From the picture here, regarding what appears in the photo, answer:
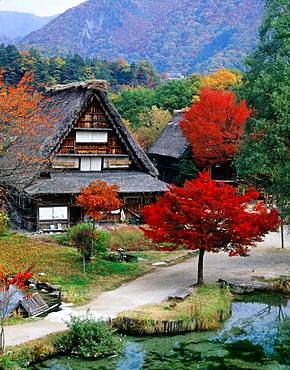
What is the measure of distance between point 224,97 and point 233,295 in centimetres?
2194

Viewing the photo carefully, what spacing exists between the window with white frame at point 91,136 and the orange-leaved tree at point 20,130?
180cm

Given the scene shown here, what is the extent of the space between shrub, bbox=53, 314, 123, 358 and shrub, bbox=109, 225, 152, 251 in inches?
478

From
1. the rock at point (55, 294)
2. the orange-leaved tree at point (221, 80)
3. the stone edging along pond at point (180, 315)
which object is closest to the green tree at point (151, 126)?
the orange-leaved tree at point (221, 80)

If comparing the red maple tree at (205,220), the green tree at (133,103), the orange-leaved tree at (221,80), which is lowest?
the red maple tree at (205,220)

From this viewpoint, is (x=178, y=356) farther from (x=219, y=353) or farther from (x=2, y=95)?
(x=2, y=95)

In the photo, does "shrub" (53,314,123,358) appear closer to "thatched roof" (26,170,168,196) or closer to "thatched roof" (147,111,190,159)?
"thatched roof" (26,170,168,196)

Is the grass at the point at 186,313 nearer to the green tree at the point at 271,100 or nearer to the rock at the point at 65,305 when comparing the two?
the rock at the point at 65,305

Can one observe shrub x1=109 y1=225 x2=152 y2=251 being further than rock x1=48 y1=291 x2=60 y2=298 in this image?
Yes

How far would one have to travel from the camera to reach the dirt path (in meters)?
18.8

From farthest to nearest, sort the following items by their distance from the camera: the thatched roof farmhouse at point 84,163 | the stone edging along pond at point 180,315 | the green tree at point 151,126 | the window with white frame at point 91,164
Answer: the green tree at point 151,126 < the window with white frame at point 91,164 < the thatched roof farmhouse at point 84,163 < the stone edging along pond at point 180,315

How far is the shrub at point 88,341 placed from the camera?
57.6 ft

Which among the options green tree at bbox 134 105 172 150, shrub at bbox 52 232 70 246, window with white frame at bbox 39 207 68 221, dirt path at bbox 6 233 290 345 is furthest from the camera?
green tree at bbox 134 105 172 150

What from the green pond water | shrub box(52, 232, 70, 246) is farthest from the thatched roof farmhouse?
the green pond water

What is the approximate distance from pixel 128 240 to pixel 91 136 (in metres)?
8.20
